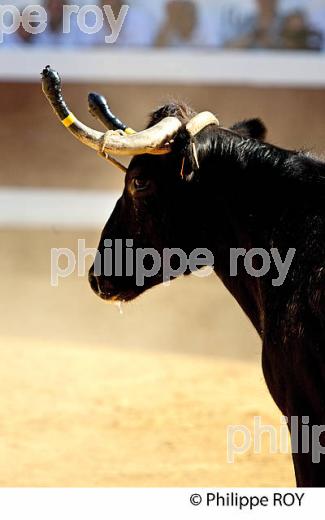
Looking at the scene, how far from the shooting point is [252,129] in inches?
131

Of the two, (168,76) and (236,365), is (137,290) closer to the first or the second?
(236,365)

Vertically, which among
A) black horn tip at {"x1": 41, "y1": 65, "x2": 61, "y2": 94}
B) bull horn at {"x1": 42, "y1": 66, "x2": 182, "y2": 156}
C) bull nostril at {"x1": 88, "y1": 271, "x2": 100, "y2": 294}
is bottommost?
bull nostril at {"x1": 88, "y1": 271, "x2": 100, "y2": 294}

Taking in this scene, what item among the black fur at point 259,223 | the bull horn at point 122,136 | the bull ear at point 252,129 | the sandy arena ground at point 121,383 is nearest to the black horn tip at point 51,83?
the bull horn at point 122,136

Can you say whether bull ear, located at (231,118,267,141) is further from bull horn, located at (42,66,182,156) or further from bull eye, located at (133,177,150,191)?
bull eye, located at (133,177,150,191)

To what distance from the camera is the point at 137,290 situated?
A: 3.47m

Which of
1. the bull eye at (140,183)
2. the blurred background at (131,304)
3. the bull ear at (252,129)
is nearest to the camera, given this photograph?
the bull eye at (140,183)

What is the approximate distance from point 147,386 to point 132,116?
3995 millimetres

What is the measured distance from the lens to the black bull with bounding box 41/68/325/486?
112 inches

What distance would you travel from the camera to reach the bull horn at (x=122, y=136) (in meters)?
3.07

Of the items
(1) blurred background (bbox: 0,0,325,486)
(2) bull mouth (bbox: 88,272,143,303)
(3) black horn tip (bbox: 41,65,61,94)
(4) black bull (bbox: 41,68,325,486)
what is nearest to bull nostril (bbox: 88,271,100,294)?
(2) bull mouth (bbox: 88,272,143,303)

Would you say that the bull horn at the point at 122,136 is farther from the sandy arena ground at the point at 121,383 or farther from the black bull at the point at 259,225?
the sandy arena ground at the point at 121,383

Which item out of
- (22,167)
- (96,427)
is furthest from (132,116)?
(96,427)

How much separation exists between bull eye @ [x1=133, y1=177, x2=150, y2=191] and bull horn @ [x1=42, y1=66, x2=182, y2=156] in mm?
108

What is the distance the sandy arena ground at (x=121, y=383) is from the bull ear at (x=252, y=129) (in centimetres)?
185
